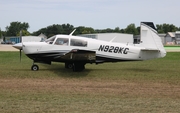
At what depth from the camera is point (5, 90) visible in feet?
28.5

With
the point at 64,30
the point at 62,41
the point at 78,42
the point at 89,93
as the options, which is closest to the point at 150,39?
the point at 78,42

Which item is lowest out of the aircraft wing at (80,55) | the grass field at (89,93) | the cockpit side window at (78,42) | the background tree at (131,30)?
the grass field at (89,93)

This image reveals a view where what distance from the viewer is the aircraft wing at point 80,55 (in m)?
12.1

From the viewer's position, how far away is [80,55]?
12273mm

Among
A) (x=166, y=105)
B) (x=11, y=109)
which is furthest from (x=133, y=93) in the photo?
(x=11, y=109)

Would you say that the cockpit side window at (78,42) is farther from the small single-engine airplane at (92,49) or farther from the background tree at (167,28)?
the background tree at (167,28)

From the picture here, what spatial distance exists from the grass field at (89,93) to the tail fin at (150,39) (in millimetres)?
1732

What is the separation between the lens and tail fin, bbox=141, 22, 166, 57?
1367 cm

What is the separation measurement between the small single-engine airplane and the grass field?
1.39m

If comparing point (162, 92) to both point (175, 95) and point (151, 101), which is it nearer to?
point (175, 95)

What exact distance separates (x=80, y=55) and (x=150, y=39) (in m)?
3.70

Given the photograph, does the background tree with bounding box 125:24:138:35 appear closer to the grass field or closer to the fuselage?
the fuselage

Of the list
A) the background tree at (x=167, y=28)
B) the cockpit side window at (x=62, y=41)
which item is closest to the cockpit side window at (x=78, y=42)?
the cockpit side window at (x=62, y=41)

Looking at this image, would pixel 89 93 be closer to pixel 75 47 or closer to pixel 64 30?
pixel 75 47
